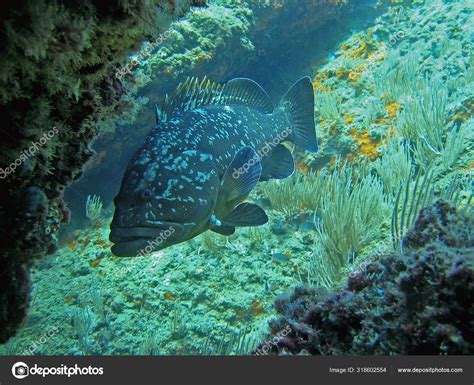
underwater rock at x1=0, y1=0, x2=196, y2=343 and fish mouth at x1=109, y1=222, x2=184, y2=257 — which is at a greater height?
underwater rock at x1=0, y1=0, x2=196, y2=343

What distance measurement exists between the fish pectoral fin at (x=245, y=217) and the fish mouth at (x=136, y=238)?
97 centimetres

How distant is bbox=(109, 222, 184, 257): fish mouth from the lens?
2.93 m

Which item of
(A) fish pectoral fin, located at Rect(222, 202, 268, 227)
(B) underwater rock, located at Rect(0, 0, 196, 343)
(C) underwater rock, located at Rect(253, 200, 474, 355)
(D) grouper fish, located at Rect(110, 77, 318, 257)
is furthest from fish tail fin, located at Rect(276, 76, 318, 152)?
(C) underwater rock, located at Rect(253, 200, 474, 355)

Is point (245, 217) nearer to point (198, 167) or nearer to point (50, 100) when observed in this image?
point (198, 167)

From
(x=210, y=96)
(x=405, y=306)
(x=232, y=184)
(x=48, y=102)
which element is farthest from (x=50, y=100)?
(x=405, y=306)

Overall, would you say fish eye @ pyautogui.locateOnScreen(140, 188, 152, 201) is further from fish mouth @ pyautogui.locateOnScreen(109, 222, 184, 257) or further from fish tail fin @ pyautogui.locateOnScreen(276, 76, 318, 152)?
fish tail fin @ pyautogui.locateOnScreen(276, 76, 318, 152)

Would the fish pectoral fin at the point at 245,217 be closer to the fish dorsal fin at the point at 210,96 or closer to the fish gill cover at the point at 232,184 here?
the fish gill cover at the point at 232,184

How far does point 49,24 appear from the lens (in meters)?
1.65

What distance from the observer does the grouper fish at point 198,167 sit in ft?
9.92

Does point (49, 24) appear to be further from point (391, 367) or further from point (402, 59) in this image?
point (402, 59)

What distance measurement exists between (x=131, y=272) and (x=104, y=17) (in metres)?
4.30

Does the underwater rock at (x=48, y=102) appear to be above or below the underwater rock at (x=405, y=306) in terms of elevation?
above

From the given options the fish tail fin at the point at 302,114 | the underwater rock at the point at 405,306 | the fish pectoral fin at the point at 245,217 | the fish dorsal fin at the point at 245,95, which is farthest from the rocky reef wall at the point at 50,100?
the fish tail fin at the point at 302,114

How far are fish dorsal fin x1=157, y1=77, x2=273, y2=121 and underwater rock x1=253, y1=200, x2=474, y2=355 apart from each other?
8.97 feet
